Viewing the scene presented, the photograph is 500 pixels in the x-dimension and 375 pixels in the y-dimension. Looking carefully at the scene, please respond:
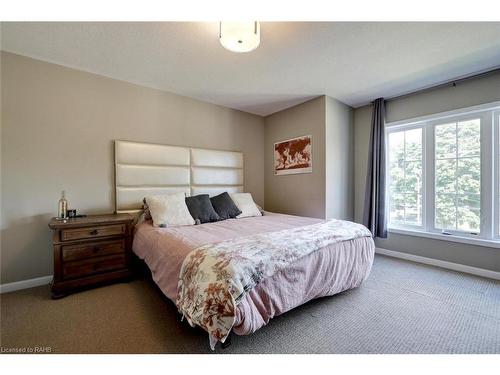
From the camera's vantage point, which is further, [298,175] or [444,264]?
[298,175]

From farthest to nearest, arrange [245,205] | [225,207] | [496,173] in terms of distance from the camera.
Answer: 1. [245,205]
2. [225,207]
3. [496,173]

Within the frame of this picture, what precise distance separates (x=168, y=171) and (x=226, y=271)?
2154mm

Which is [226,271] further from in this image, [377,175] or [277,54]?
[377,175]

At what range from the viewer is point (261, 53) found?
2.16 meters

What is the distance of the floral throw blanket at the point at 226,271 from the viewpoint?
1195mm

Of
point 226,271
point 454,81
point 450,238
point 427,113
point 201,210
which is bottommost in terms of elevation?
point 450,238

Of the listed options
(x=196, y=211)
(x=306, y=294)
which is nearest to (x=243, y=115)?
(x=196, y=211)

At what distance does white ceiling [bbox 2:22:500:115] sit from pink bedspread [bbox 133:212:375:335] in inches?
68.8

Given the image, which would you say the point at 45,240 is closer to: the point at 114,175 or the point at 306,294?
the point at 114,175

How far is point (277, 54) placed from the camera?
218cm

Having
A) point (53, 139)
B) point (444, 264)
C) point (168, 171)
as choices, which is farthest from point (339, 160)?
point (53, 139)

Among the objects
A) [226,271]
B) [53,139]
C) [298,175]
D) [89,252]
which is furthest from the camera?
[298,175]

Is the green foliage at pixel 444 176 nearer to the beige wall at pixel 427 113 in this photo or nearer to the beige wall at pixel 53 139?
the beige wall at pixel 427 113
